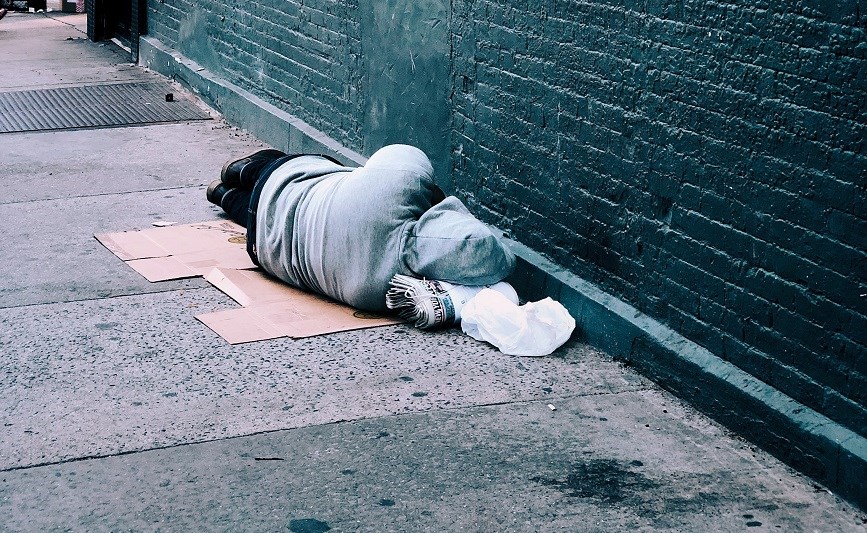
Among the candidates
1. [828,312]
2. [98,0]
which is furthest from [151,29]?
[828,312]

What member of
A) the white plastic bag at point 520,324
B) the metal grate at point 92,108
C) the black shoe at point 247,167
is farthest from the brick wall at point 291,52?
the white plastic bag at point 520,324

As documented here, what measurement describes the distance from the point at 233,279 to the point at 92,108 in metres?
4.69

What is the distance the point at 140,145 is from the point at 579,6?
15.0 feet

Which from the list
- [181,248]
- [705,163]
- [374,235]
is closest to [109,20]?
[181,248]

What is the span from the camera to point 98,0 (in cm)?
1330

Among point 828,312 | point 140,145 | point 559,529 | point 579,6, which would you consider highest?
point 579,6

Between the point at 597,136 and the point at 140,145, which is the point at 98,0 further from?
the point at 597,136

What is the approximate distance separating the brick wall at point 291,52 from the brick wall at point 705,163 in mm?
1811

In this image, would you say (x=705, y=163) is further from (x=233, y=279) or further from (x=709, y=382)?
(x=233, y=279)

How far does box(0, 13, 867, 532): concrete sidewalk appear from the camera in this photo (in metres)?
3.48

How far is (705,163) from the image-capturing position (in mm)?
4164

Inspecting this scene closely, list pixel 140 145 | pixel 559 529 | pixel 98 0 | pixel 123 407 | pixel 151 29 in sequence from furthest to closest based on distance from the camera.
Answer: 1. pixel 98 0
2. pixel 151 29
3. pixel 140 145
4. pixel 123 407
5. pixel 559 529

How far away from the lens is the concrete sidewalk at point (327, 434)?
11.4 feet

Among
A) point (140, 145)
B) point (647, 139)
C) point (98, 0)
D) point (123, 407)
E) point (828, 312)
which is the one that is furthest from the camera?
point (98, 0)
